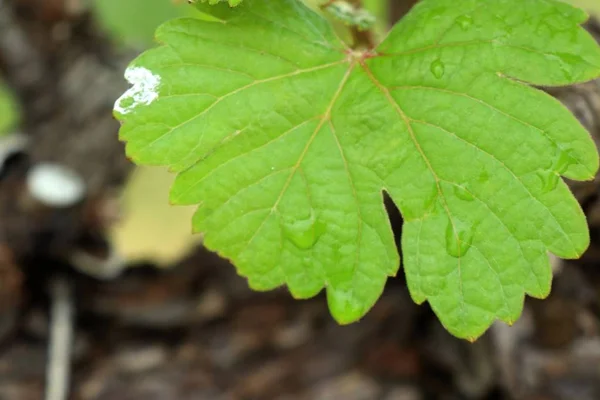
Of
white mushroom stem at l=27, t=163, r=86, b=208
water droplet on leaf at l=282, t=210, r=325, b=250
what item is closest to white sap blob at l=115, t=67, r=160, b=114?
water droplet on leaf at l=282, t=210, r=325, b=250

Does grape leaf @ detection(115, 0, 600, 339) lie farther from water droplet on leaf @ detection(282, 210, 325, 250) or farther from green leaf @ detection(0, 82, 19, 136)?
green leaf @ detection(0, 82, 19, 136)

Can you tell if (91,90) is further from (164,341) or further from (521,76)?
(521,76)

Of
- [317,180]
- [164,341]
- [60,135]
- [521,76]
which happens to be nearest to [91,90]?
[60,135]

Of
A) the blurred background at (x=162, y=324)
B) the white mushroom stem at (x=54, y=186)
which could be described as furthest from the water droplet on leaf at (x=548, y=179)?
the white mushroom stem at (x=54, y=186)

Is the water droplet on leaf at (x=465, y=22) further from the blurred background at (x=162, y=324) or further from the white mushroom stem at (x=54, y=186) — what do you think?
the white mushroom stem at (x=54, y=186)

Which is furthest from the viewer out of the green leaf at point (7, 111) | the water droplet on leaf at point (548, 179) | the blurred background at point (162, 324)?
the green leaf at point (7, 111)
